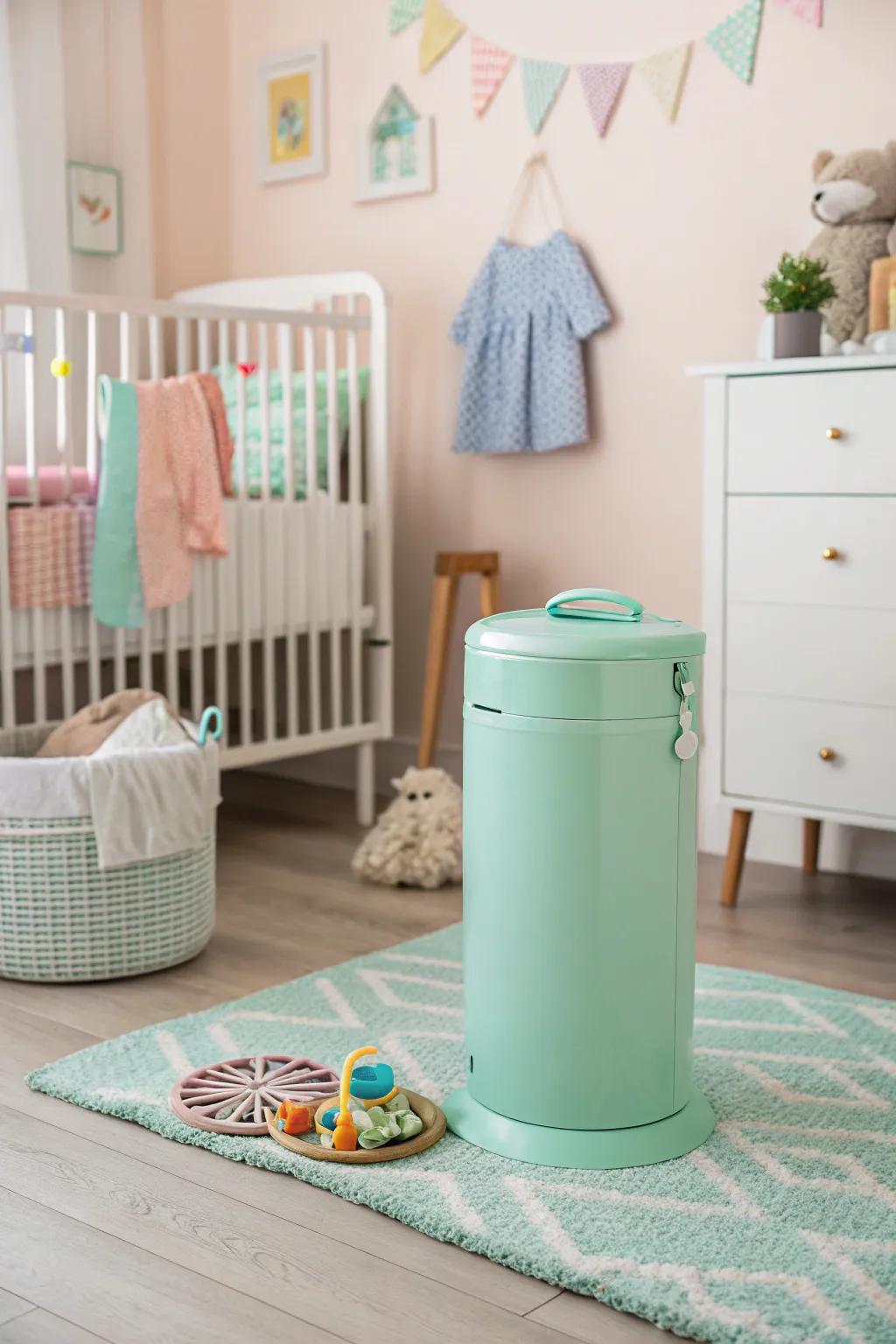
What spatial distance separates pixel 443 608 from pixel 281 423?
1.68 feet

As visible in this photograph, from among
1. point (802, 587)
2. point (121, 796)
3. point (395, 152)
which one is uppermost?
point (395, 152)

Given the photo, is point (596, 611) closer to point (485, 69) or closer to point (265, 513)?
point (265, 513)

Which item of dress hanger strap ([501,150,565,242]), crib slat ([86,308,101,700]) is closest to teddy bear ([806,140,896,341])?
dress hanger strap ([501,150,565,242])

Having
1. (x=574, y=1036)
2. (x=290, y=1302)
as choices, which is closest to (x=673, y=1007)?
(x=574, y=1036)

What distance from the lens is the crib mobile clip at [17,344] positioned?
8.10 feet

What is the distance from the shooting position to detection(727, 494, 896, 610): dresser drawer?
2.31 metres

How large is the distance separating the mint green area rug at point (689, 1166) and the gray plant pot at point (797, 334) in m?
1.02

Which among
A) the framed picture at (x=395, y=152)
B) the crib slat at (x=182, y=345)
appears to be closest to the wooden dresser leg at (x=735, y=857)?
the crib slat at (x=182, y=345)

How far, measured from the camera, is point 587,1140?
A: 61.7 inches

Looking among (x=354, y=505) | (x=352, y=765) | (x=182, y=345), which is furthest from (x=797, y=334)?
(x=352, y=765)

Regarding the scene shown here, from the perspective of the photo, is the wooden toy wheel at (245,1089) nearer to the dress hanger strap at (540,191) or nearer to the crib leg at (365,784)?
the crib leg at (365,784)

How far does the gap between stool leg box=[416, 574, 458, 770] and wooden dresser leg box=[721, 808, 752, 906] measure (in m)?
0.78

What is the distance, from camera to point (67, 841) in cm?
211

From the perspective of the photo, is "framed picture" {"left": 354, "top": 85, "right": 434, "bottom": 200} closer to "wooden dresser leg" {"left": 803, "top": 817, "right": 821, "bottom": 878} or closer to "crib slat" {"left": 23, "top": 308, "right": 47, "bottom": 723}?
"crib slat" {"left": 23, "top": 308, "right": 47, "bottom": 723}
